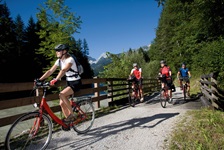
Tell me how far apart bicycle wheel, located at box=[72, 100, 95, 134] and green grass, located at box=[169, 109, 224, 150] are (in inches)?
93.3

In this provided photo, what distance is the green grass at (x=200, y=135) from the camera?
3896mm

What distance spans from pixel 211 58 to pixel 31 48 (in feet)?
131

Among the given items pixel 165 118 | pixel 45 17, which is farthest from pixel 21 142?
pixel 45 17

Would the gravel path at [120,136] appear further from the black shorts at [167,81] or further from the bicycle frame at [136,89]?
the bicycle frame at [136,89]

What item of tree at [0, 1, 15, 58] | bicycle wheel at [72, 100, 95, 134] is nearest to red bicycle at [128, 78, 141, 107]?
bicycle wheel at [72, 100, 95, 134]

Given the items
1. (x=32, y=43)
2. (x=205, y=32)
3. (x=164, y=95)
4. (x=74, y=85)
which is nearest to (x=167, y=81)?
(x=164, y=95)

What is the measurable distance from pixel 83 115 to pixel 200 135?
3067mm

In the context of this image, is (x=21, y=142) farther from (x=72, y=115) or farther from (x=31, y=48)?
(x=31, y=48)

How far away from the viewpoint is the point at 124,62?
2022cm

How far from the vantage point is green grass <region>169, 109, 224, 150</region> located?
3.90 metres

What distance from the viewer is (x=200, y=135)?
440 centimetres

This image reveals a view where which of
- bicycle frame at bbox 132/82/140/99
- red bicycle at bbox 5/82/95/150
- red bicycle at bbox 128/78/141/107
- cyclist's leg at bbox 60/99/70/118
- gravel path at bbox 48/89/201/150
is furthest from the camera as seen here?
bicycle frame at bbox 132/82/140/99

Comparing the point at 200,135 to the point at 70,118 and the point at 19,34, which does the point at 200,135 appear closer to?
the point at 70,118

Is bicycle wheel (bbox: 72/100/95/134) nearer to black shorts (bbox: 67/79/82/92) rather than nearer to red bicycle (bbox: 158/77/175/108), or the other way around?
black shorts (bbox: 67/79/82/92)
